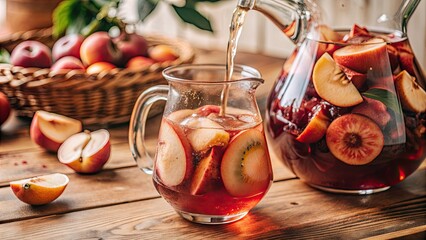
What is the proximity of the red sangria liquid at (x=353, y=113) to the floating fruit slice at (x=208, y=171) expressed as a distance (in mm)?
200

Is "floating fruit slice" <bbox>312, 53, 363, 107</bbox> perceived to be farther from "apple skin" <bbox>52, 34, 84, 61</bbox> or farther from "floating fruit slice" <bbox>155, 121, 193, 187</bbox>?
"apple skin" <bbox>52, 34, 84, 61</bbox>

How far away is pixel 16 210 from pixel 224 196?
0.36m

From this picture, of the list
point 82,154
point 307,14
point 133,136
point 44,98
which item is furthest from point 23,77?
point 307,14

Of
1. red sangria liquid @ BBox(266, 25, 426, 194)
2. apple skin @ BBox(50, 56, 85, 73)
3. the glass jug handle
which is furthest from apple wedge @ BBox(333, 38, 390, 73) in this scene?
apple skin @ BBox(50, 56, 85, 73)

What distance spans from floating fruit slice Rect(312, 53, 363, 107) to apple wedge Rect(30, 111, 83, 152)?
563mm

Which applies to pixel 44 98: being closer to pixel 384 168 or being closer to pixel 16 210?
pixel 16 210

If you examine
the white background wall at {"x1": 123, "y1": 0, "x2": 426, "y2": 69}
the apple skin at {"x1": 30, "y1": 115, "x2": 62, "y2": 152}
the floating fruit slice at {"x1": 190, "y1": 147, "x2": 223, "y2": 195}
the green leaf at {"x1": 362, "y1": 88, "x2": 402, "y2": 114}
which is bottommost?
Result: the white background wall at {"x1": 123, "y1": 0, "x2": 426, "y2": 69}

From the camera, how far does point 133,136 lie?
1178mm

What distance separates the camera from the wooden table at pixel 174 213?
103cm

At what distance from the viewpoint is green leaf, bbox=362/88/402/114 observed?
42.6 inches

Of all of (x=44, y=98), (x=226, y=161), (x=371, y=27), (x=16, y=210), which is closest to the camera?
(x=226, y=161)

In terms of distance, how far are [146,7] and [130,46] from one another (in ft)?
0.64

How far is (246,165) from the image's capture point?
1.00 metres

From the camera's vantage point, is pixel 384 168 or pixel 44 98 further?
pixel 44 98
